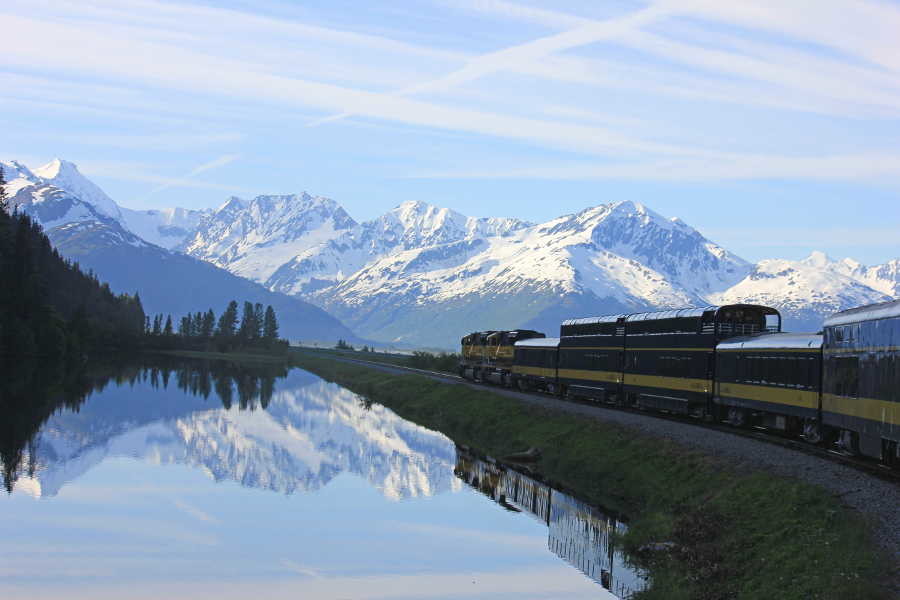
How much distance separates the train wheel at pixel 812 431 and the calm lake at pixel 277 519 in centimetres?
989

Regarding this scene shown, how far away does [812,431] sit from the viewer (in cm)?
4400

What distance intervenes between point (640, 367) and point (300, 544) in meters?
31.9

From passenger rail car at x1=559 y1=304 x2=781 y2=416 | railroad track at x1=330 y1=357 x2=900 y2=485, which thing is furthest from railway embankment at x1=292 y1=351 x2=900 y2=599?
passenger rail car at x1=559 y1=304 x2=781 y2=416

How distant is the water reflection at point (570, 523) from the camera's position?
31.9 metres

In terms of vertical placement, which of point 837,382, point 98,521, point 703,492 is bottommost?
point 98,521

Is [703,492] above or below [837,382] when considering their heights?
below

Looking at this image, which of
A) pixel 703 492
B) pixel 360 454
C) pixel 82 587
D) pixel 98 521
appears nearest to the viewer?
pixel 82 587

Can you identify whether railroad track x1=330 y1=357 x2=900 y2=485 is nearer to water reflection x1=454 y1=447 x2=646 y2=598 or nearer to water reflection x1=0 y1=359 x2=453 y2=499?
water reflection x1=454 y1=447 x2=646 y2=598

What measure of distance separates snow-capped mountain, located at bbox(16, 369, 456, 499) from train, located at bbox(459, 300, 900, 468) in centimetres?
1176

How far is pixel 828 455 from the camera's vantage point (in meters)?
39.6

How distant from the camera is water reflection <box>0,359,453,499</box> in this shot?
57156 millimetres

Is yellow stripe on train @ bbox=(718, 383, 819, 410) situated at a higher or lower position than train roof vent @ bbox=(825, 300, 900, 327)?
lower

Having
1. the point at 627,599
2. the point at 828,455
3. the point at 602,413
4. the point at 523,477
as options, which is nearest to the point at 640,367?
the point at 602,413

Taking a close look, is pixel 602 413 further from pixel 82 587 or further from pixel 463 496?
pixel 82 587
